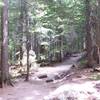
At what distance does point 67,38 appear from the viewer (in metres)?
35.3

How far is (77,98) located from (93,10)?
34.7 ft

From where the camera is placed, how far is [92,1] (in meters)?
17.7

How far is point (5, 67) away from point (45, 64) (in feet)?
50.1

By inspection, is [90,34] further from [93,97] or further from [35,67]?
[93,97]

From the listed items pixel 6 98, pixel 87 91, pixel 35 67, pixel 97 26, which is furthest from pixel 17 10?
pixel 87 91

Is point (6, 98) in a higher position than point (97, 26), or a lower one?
lower

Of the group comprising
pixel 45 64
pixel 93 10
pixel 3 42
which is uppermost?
pixel 93 10

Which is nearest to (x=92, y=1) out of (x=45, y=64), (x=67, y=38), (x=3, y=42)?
(x=3, y=42)

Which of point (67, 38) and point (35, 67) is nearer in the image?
point (35, 67)

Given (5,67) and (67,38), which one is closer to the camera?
(5,67)

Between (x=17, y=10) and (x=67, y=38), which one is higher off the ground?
(x=17, y=10)

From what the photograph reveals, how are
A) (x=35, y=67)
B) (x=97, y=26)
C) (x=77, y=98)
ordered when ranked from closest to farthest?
(x=77, y=98)
(x=97, y=26)
(x=35, y=67)

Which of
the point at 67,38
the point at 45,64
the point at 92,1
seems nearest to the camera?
the point at 92,1

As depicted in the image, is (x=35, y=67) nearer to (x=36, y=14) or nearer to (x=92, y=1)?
(x=36, y=14)
